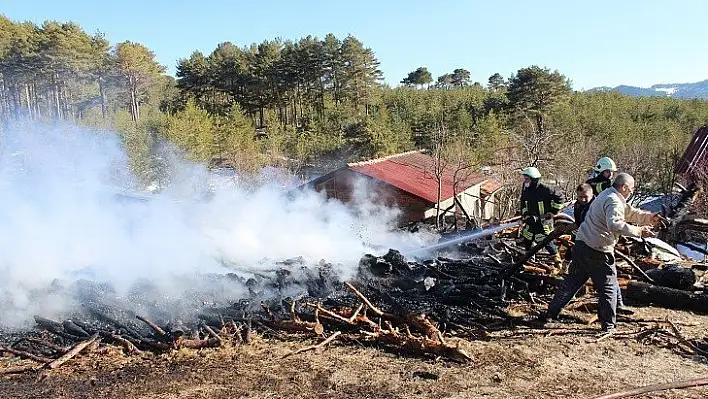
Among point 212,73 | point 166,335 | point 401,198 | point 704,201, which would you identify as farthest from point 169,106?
point 166,335

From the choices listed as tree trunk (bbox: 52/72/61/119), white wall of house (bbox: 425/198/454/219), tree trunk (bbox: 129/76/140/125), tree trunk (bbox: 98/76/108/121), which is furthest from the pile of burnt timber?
tree trunk (bbox: 129/76/140/125)

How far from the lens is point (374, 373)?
191 inches

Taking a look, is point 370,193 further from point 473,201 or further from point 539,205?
point 539,205

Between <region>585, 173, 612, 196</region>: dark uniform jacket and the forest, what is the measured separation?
1822cm

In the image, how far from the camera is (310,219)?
11.1 m

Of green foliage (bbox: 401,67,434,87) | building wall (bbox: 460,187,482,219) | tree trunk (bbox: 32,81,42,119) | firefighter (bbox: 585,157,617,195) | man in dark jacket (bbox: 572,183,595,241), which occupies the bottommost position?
building wall (bbox: 460,187,482,219)

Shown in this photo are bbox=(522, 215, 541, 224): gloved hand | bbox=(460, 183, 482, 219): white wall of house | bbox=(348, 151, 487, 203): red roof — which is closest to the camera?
bbox=(522, 215, 541, 224): gloved hand

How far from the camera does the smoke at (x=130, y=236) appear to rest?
7.14 meters

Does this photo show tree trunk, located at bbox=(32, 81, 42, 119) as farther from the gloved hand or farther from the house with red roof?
the gloved hand

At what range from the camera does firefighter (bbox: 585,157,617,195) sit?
25.2ft

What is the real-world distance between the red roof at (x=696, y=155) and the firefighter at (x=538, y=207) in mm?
19389

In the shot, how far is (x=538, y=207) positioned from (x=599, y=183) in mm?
1007

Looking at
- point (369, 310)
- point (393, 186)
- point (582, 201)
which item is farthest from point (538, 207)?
point (393, 186)

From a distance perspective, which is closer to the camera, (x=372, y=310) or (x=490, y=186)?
(x=372, y=310)
